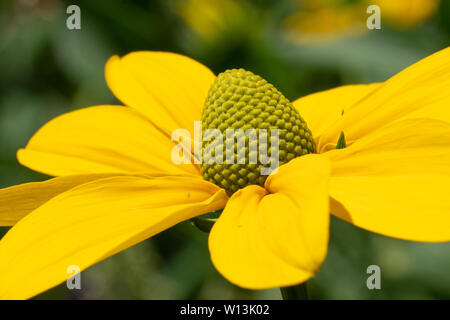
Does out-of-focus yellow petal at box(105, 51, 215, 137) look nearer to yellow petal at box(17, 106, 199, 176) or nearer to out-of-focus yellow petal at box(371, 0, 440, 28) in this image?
yellow petal at box(17, 106, 199, 176)

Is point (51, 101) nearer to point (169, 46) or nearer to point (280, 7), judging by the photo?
point (169, 46)

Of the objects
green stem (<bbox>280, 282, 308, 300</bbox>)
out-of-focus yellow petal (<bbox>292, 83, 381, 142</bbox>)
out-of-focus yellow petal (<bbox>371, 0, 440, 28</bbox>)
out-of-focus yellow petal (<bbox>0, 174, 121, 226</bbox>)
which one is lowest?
green stem (<bbox>280, 282, 308, 300</bbox>)

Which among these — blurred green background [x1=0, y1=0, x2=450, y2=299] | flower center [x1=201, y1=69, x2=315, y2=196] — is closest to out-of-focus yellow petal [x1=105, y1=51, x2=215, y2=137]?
flower center [x1=201, y1=69, x2=315, y2=196]

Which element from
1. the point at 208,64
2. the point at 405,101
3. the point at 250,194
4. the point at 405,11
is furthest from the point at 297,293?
the point at 405,11

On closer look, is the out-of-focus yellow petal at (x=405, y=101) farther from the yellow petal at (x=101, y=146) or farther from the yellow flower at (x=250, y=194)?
the yellow petal at (x=101, y=146)

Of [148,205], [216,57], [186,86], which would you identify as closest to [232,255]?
[148,205]

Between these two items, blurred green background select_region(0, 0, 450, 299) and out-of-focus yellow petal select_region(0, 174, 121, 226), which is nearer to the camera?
out-of-focus yellow petal select_region(0, 174, 121, 226)
